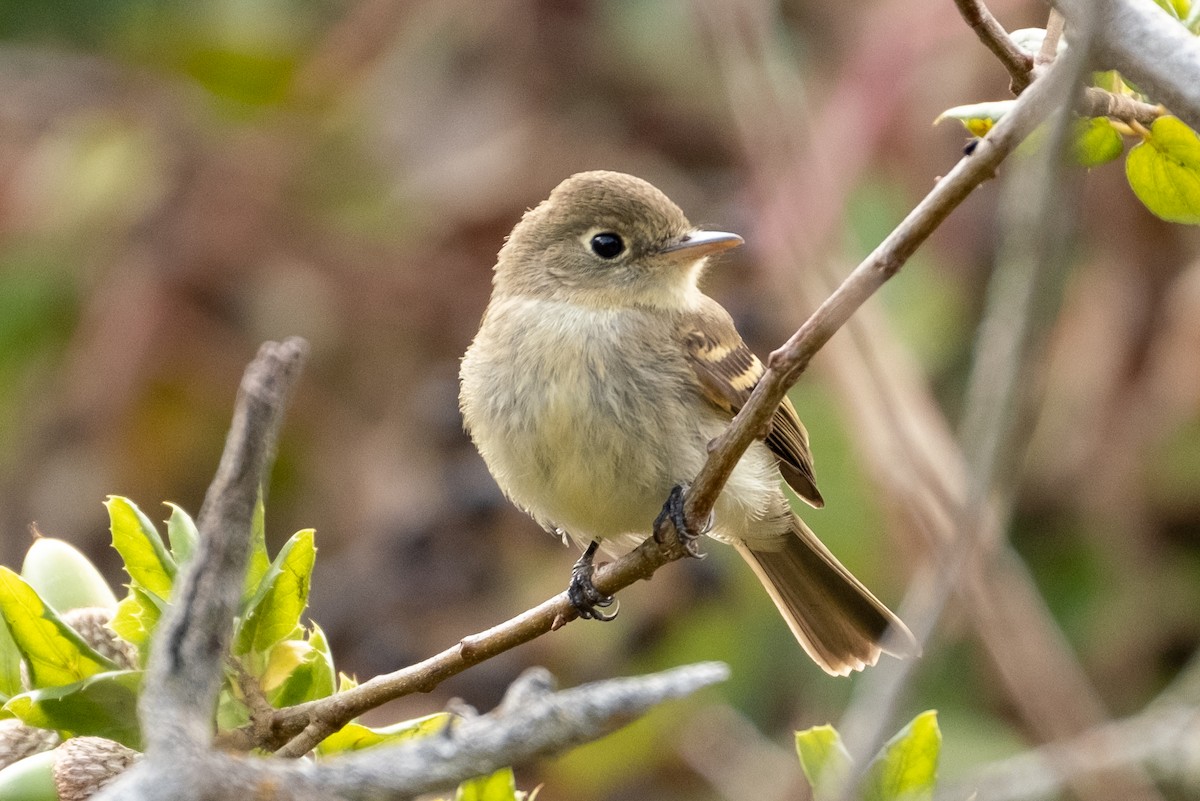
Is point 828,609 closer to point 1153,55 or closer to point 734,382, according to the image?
point 734,382

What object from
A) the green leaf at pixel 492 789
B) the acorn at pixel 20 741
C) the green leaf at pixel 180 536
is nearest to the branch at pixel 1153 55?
the green leaf at pixel 492 789

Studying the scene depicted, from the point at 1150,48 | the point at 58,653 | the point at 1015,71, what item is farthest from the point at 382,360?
the point at 1150,48

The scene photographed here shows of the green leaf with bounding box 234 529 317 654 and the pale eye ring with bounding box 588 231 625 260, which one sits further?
the pale eye ring with bounding box 588 231 625 260

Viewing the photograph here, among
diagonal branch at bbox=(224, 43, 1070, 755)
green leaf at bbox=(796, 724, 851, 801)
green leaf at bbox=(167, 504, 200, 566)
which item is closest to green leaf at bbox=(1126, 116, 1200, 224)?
diagonal branch at bbox=(224, 43, 1070, 755)

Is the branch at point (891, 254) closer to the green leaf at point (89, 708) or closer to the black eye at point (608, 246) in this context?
the green leaf at point (89, 708)

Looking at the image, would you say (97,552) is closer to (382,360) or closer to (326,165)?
(382,360)

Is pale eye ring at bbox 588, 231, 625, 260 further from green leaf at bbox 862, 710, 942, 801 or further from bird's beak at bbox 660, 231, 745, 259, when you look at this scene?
green leaf at bbox 862, 710, 942, 801
